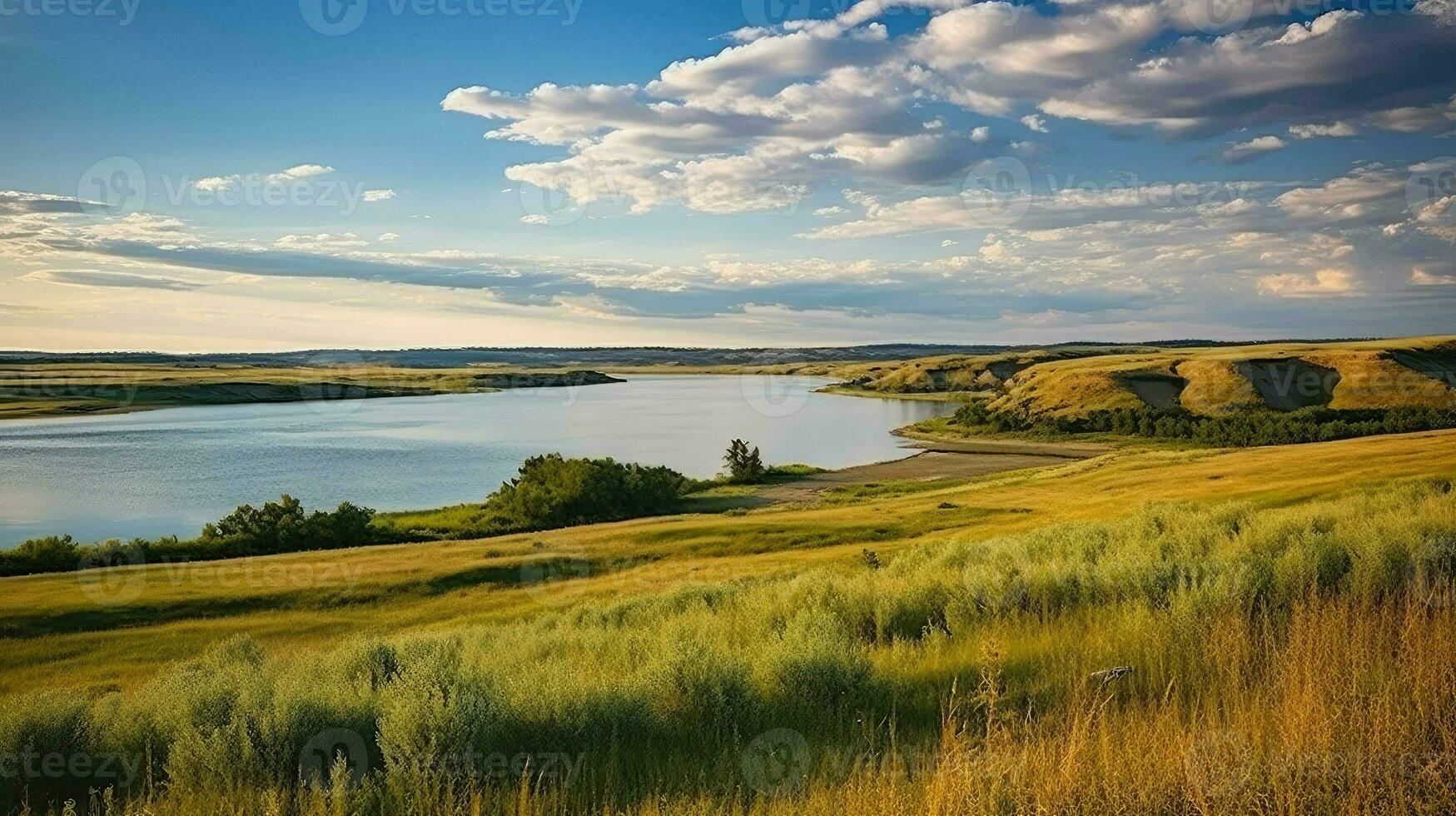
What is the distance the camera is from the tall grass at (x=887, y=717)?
4809mm

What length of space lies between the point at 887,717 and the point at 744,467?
57357 mm

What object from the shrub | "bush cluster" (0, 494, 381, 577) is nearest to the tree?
the shrub

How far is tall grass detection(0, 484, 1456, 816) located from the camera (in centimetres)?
481

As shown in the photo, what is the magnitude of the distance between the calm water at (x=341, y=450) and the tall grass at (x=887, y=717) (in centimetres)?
4306

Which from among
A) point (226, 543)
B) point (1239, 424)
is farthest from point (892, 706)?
point (1239, 424)

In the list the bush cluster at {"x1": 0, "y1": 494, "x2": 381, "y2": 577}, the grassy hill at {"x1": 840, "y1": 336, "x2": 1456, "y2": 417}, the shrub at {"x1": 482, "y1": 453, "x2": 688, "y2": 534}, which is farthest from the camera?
the grassy hill at {"x1": 840, "y1": 336, "x2": 1456, "y2": 417}

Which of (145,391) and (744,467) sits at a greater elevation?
(145,391)

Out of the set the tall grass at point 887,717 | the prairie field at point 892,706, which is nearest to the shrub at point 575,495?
the prairie field at point 892,706

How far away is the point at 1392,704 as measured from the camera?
557cm

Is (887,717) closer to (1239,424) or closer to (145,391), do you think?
(1239,424)

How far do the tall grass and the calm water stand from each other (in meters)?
43.1

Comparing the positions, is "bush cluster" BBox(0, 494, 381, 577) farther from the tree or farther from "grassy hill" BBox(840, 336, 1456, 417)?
"grassy hill" BBox(840, 336, 1456, 417)

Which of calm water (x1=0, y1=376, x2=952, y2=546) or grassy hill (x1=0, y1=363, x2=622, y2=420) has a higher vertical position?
grassy hill (x1=0, y1=363, x2=622, y2=420)

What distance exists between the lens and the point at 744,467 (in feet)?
209
